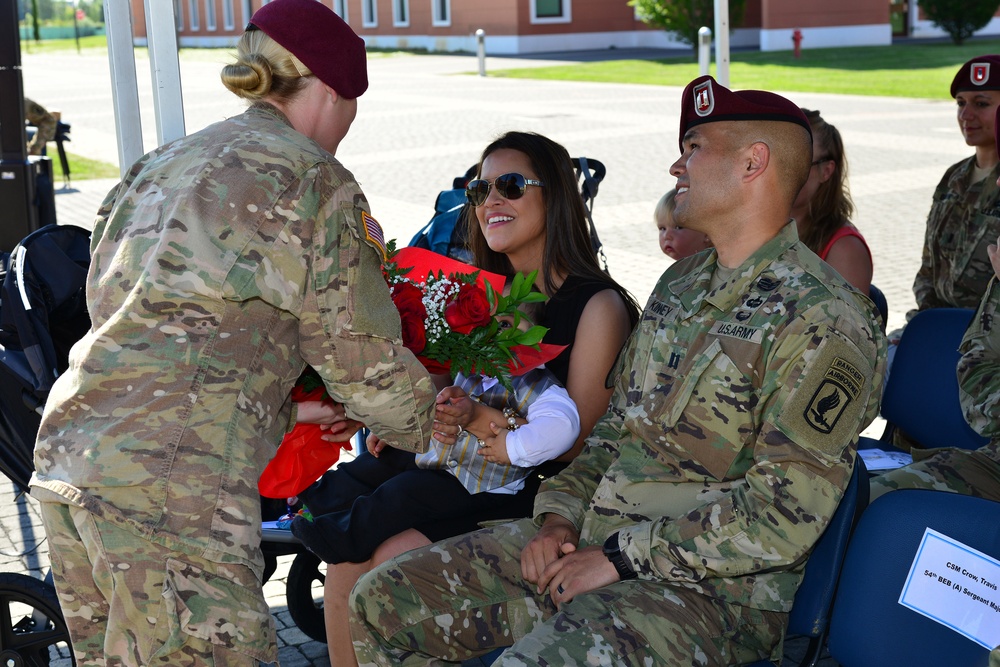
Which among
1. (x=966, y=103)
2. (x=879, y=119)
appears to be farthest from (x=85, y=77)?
(x=966, y=103)

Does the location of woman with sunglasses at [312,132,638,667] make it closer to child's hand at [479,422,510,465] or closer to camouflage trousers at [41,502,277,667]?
child's hand at [479,422,510,465]

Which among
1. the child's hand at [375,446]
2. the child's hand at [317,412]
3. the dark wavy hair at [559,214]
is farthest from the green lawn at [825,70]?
the child's hand at [317,412]

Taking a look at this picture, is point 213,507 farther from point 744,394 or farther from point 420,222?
point 420,222

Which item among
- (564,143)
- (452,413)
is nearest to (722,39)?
(452,413)

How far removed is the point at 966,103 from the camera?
17.0 ft

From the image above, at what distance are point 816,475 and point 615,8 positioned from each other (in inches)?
1659

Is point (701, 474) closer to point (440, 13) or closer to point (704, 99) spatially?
point (704, 99)

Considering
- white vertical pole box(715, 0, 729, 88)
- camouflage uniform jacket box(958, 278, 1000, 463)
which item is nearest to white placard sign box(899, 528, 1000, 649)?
camouflage uniform jacket box(958, 278, 1000, 463)

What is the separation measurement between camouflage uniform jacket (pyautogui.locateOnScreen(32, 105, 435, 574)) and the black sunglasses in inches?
47.6

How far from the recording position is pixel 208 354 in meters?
2.26

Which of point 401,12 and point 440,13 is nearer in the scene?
point 440,13

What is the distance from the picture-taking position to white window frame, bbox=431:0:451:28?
43.5 meters

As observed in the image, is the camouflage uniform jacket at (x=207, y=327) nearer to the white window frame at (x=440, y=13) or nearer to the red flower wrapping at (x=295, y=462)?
the red flower wrapping at (x=295, y=462)

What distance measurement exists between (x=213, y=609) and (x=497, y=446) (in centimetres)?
108
